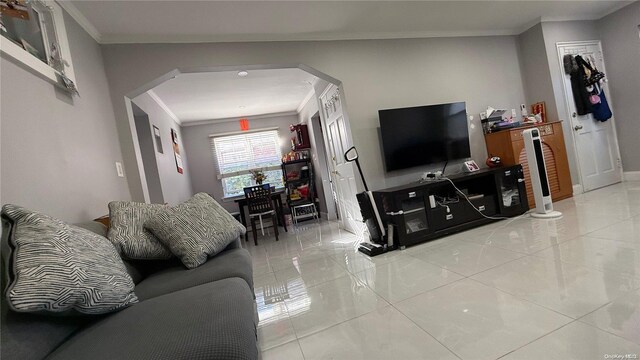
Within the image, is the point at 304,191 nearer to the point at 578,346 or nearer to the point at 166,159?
the point at 166,159

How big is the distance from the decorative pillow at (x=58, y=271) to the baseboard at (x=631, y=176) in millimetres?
6018

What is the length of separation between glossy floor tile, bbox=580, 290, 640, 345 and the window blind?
19.2 feet

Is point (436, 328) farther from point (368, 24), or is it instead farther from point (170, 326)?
point (368, 24)

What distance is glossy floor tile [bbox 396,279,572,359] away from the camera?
4.05 feet

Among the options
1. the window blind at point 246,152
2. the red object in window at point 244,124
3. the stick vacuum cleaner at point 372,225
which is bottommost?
the stick vacuum cleaner at point 372,225

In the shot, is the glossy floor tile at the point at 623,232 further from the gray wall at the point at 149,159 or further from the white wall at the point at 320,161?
the gray wall at the point at 149,159

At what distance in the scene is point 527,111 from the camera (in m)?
4.10

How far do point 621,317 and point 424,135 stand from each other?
2.43 metres

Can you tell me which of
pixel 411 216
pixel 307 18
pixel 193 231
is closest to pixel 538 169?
pixel 411 216

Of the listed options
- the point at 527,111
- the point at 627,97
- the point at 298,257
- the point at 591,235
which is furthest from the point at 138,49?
the point at 627,97

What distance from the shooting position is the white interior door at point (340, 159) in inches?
143

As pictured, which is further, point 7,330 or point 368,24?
point 368,24

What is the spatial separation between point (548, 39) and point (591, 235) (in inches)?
119

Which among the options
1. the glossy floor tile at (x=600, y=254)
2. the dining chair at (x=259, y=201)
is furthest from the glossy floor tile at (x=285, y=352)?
the dining chair at (x=259, y=201)
